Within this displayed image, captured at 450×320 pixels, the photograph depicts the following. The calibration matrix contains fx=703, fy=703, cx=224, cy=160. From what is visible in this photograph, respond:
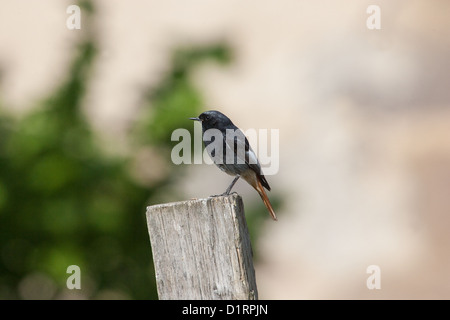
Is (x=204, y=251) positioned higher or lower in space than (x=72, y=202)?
lower

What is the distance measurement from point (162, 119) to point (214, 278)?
3341 millimetres

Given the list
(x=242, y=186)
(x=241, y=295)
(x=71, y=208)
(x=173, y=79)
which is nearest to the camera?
(x=241, y=295)

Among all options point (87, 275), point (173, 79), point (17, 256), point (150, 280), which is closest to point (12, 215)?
point (17, 256)

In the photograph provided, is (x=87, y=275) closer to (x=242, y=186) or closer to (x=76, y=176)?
(x=76, y=176)

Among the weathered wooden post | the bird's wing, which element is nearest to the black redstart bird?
the bird's wing

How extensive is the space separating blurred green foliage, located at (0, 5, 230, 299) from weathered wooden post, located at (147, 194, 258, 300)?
3104 millimetres

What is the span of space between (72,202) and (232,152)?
1.84m

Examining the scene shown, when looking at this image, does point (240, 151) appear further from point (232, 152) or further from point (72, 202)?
point (72, 202)

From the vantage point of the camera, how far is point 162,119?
604 cm

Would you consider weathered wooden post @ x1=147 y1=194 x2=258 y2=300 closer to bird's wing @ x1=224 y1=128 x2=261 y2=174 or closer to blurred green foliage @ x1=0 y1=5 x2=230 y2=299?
bird's wing @ x1=224 y1=128 x2=261 y2=174

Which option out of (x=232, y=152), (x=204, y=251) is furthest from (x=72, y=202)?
(x=204, y=251)

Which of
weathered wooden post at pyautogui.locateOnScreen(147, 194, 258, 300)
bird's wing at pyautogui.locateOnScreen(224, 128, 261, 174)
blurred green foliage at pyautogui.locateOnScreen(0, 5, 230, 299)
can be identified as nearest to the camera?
weathered wooden post at pyautogui.locateOnScreen(147, 194, 258, 300)

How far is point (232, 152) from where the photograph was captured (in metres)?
4.86

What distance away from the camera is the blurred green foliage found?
5.96 metres
